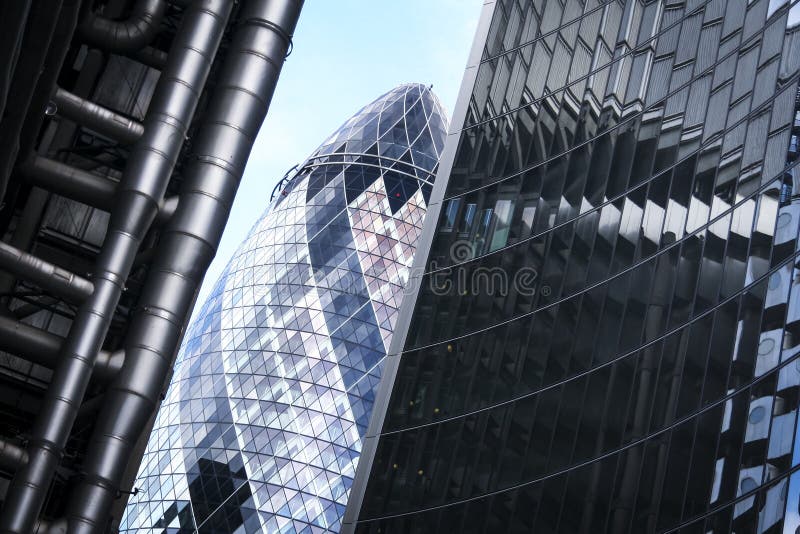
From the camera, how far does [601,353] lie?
30.8 m

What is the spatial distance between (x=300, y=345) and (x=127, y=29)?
67.9 meters

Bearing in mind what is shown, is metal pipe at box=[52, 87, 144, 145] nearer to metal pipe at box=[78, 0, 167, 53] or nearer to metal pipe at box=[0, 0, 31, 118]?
metal pipe at box=[78, 0, 167, 53]

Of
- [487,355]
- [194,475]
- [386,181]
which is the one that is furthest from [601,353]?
[386,181]

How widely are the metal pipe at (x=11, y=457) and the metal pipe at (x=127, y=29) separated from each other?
8.47 m

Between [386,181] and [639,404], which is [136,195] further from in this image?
[386,181]

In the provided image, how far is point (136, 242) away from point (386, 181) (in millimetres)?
77074

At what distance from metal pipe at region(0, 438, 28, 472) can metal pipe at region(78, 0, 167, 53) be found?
8471mm

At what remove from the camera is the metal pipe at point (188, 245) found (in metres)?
23.7

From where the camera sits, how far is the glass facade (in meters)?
25.5

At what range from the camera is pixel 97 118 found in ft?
81.5

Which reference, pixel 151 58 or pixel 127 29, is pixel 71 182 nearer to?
pixel 127 29

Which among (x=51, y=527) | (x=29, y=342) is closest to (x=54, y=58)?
(x=29, y=342)

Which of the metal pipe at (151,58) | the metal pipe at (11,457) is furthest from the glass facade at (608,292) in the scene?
the metal pipe at (11,457)

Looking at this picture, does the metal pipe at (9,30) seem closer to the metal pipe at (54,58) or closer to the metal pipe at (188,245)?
the metal pipe at (54,58)
